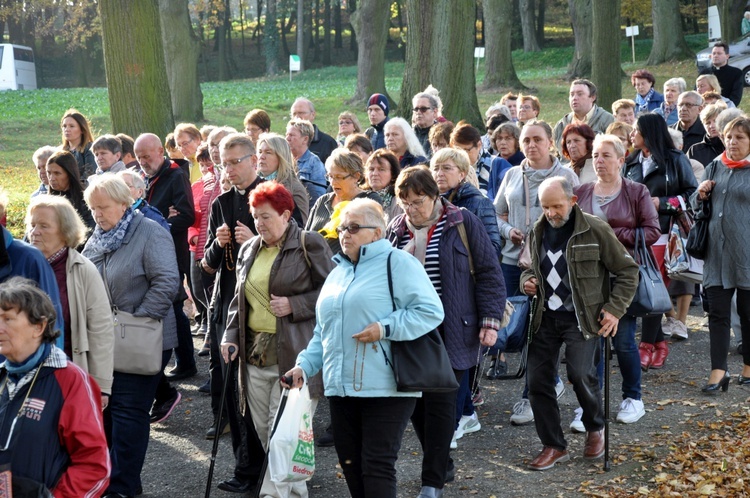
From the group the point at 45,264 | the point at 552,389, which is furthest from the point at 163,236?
the point at 552,389

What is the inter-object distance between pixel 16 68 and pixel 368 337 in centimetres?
4988

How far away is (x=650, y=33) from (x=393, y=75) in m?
17.6

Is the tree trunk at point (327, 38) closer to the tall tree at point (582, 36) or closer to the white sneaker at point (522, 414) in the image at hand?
the tall tree at point (582, 36)

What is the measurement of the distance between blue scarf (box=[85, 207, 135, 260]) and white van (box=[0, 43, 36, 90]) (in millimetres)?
46287

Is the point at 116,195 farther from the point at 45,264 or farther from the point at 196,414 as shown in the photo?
the point at 196,414

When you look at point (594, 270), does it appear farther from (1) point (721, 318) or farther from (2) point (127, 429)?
(2) point (127, 429)

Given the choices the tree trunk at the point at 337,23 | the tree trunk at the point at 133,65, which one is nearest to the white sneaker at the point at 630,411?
the tree trunk at the point at 133,65

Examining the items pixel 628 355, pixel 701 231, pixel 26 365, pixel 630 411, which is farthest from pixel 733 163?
pixel 26 365

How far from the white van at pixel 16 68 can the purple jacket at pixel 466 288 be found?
47303 millimetres

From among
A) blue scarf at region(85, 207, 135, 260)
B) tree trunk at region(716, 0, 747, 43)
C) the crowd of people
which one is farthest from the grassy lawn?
blue scarf at region(85, 207, 135, 260)

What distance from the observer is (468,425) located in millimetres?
7789

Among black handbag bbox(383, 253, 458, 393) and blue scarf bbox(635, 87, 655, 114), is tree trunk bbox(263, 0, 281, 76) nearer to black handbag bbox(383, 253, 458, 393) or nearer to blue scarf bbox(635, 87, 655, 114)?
blue scarf bbox(635, 87, 655, 114)

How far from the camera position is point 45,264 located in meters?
5.39

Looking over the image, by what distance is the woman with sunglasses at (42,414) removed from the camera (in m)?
4.09
